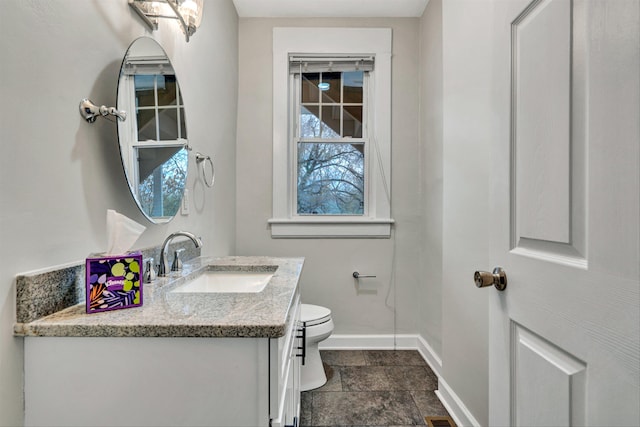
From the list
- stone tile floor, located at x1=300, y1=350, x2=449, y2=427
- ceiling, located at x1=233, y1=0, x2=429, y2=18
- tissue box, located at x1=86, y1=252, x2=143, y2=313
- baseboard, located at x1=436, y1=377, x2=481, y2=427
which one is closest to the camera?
tissue box, located at x1=86, y1=252, x2=143, y2=313

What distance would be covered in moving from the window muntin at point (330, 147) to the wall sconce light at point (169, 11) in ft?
4.47

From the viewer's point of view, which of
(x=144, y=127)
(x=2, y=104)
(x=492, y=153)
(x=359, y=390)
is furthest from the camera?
(x=359, y=390)

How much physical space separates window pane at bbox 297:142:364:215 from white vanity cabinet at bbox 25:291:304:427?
2.03 metres

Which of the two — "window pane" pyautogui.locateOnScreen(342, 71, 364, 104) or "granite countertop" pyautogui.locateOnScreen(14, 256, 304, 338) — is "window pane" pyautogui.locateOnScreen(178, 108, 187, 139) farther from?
"window pane" pyautogui.locateOnScreen(342, 71, 364, 104)

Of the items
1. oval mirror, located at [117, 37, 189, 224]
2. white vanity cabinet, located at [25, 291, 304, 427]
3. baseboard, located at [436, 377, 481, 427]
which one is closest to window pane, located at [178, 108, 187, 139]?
oval mirror, located at [117, 37, 189, 224]

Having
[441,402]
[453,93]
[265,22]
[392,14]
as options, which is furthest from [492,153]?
[265,22]

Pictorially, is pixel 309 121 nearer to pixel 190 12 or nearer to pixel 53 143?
pixel 190 12

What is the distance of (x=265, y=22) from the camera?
2635 millimetres

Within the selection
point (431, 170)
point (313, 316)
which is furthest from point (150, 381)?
point (431, 170)

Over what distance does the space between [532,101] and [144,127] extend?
1.19 m

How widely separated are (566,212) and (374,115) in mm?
2147

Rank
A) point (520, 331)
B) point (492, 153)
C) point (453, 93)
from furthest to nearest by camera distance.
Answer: point (453, 93) → point (492, 153) → point (520, 331)

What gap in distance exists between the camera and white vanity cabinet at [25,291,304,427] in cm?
71

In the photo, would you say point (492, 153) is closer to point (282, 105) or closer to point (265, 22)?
point (282, 105)
